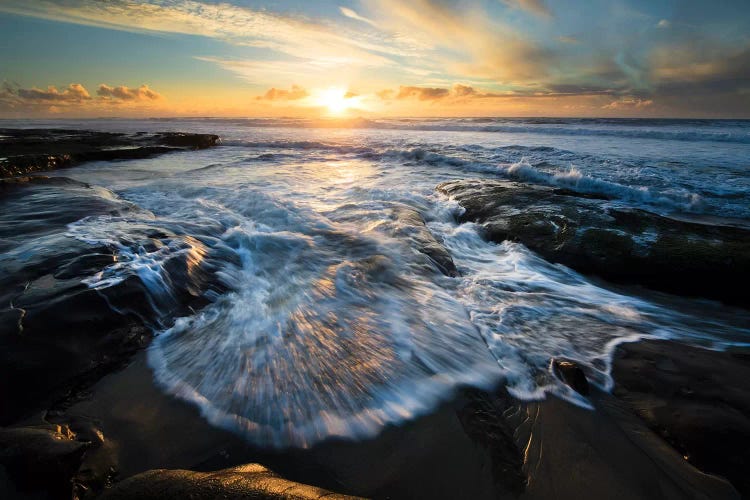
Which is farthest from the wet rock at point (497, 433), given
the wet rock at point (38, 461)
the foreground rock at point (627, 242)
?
the foreground rock at point (627, 242)

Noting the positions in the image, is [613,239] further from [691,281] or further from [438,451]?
[438,451]

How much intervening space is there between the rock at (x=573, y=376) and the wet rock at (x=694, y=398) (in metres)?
0.28

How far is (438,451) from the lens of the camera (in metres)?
2.24

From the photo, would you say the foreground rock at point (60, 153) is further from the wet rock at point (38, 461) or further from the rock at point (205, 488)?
the rock at point (205, 488)

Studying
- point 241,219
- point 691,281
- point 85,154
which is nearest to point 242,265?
point 241,219

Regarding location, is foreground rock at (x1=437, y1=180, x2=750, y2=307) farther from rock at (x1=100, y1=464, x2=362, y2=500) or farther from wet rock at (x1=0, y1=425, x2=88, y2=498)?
wet rock at (x1=0, y1=425, x2=88, y2=498)

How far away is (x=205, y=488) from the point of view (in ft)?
4.62

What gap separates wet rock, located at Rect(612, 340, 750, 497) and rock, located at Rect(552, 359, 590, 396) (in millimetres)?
285

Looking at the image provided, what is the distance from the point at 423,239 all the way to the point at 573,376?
340 centimetres

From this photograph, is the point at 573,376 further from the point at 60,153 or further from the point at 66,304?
the point at 60,153

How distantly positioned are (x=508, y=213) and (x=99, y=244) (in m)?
6.84

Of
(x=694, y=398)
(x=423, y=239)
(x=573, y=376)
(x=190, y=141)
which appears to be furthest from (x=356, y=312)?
(x=190, y=141)

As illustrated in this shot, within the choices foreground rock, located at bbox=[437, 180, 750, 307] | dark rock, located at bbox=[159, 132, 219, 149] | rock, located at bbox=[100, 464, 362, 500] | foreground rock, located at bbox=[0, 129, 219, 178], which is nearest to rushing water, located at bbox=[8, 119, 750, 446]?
foreground rock, located at bbox=[437, 180, 750, 307]

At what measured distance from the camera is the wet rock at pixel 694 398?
2.19 meters
